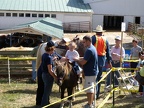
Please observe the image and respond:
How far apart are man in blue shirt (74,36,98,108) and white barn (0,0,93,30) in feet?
93.1

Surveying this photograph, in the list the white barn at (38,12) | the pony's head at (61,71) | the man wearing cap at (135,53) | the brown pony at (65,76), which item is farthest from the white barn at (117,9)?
the pony's head at (61,71)

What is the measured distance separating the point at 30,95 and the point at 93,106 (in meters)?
2.75

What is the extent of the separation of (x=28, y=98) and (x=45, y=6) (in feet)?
90.6

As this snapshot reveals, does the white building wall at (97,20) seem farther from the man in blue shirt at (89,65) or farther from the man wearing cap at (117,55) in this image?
the man in blue shirt at (89,65)

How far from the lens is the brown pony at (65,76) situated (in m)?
7.97

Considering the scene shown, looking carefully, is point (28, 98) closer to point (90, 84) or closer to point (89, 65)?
point (90, 84)

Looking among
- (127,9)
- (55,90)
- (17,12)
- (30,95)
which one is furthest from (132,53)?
(127,9)

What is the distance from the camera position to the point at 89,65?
7984mm

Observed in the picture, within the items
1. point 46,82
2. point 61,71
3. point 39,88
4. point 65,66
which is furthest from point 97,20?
point 61,71

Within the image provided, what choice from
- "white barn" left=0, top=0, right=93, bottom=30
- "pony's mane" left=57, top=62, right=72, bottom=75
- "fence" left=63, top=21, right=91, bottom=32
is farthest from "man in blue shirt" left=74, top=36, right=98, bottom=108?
"fence" left=63, top=21, right=91, bottom=32

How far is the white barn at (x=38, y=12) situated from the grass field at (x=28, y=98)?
24670 mm

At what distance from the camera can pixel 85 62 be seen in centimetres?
788

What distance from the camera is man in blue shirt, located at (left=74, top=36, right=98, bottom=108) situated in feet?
25.7

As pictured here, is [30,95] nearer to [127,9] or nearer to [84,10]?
[84,10]
